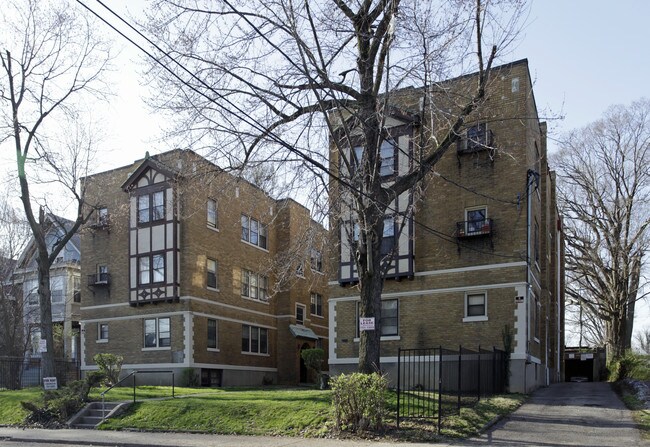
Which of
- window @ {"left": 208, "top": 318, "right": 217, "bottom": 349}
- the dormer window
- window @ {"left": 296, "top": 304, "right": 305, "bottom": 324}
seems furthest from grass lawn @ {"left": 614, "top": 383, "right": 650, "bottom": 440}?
window @ {"left": 296, "top": 304, "right": 305, "bottom": 324}

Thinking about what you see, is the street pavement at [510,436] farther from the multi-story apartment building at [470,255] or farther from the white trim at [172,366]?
the white trim at [172,366]

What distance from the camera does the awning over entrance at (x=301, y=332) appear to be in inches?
1389

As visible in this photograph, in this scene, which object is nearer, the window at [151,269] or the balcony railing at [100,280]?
the window at [151,269]

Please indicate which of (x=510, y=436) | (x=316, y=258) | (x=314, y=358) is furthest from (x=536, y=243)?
(x=510, y=436)

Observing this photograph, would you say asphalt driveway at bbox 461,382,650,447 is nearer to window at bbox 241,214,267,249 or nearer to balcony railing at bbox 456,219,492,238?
balcony railing at bbox 456,219,492,238

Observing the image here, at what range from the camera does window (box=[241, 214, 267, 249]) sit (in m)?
34.1

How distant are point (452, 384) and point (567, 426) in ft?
14.3

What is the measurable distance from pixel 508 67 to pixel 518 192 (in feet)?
14.7

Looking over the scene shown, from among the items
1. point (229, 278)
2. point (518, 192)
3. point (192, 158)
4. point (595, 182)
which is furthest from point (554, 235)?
point (192, 158)

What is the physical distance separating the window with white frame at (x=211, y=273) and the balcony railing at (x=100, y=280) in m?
5.30

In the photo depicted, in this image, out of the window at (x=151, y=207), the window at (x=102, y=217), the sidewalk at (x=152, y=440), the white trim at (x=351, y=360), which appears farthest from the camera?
the window at (x=102, y=217)

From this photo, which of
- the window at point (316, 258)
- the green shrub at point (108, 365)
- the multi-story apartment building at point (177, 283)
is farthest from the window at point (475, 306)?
the green shrub at point (108, 365)

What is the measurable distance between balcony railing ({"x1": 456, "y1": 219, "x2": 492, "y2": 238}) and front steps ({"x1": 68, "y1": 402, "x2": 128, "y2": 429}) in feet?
42.4

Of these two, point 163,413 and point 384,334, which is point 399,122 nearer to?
point 384,334
